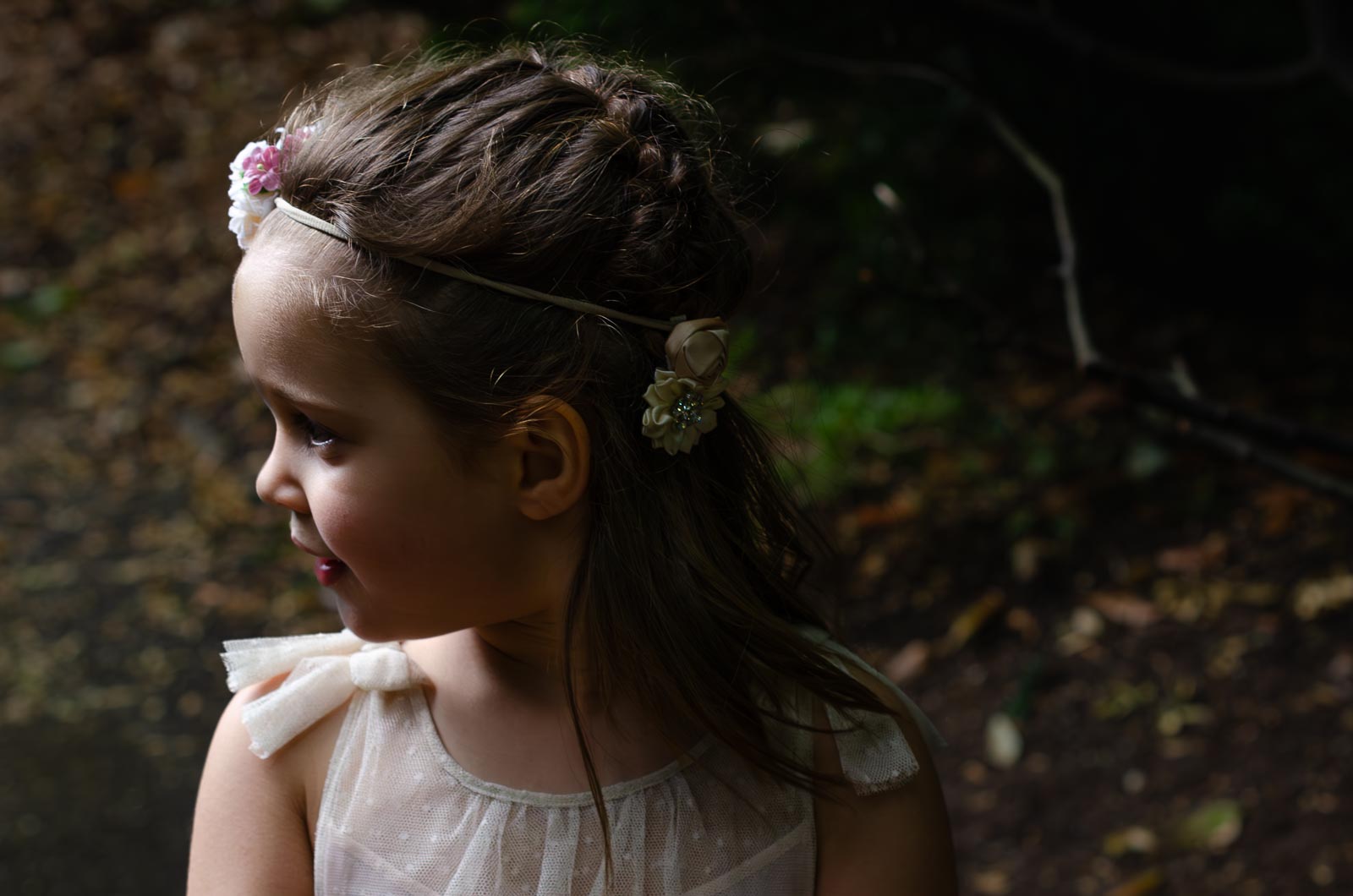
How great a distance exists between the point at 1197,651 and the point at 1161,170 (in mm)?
1510

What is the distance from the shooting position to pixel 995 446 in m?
3.74

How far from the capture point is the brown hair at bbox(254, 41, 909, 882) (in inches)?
51.3

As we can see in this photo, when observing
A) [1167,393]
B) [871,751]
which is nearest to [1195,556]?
[1167,393]

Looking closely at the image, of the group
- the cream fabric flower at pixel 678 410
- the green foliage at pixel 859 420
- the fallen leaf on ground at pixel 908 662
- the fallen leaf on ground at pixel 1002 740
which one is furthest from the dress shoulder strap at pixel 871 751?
the green foliage at pixel 859 420

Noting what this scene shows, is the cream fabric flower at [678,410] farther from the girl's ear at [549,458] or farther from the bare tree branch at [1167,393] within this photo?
the bare tree branch at [1167,393]

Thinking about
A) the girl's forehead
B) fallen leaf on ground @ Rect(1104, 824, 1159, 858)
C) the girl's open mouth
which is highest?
the girl's forehead

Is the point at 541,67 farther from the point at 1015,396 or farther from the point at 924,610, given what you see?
the point at 1015,396

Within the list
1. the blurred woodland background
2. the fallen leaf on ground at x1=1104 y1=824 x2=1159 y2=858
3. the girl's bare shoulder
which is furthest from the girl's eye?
the fallen leaf on ground at x1=1104 y1=824 x2=1159 y2=858

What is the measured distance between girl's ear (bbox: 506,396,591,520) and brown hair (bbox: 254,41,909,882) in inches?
0.5

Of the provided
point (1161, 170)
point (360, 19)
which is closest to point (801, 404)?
point (1161, 170)

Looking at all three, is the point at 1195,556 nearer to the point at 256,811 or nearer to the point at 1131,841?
the point at 1131,841

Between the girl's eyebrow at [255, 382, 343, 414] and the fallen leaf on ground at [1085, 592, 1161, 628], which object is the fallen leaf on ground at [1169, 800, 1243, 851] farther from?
the girl's eyebrow at [255, 382, 343, 414]

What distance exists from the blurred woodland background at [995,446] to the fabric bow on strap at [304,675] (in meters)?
0.85

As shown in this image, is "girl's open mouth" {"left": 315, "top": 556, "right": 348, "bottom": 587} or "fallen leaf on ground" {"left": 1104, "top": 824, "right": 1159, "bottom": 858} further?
"fallen leaf on ground" {"left": 1104, "top": 824, "right": 1159, "bottom": 858}
